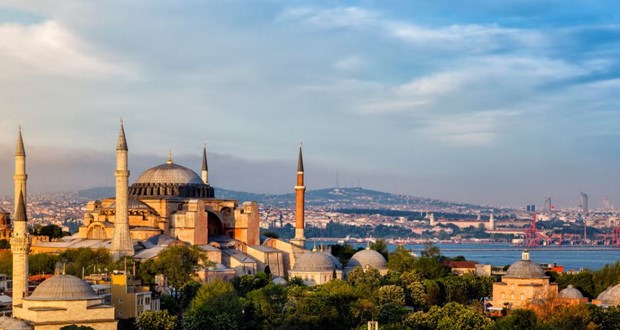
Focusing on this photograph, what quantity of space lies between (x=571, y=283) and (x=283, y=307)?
54.9 feet

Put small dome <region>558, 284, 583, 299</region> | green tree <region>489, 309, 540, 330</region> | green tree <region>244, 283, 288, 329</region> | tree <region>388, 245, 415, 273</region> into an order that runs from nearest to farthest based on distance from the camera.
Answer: green tree <region>489, 309, 540, 330</region> → green tree <region>244, 283, 288, 329</region> → small dome <region>558, 284, 583, 299</region> → tree <region>388, 245, 415, 273</region>

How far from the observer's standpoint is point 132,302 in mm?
35938

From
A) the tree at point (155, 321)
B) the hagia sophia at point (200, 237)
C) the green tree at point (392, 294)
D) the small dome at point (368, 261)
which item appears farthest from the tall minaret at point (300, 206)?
the tree at point (155, 321)

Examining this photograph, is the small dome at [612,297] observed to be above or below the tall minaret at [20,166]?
below

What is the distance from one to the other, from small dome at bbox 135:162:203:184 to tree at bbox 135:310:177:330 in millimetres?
19424

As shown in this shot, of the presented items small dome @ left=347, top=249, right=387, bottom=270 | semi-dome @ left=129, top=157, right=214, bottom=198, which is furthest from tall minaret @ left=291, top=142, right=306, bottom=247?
semi-dome @ left=129, top=157, right=214, bottom=198

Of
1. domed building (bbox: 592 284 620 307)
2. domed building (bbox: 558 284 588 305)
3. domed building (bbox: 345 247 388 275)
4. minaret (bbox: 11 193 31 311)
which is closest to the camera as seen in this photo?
minaret (bbox: 11 193 31 311)

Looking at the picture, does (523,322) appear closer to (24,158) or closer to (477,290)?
(477,290)

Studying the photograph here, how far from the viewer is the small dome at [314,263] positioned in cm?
4912

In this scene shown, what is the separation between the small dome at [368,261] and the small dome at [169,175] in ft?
27.9

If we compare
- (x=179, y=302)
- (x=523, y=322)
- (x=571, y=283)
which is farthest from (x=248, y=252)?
(x=523, y=322)

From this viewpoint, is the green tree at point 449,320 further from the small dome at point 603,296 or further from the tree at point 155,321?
the small dome at point 603,296

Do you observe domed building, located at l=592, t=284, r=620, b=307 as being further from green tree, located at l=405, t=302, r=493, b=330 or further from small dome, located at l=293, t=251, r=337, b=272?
small dome, located at l=293, t=251, r=337, b=272

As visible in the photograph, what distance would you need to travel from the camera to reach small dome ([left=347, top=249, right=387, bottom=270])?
173 ft
